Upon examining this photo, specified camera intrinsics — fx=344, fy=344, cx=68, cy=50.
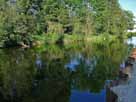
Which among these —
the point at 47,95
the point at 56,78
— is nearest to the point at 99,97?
the point at 47,95

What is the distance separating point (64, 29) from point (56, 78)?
44127 mm

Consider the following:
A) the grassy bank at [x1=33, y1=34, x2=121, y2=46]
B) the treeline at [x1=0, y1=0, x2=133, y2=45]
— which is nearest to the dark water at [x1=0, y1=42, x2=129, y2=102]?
the treeline at [x1=0, y1=0, x2=133, y2=45]

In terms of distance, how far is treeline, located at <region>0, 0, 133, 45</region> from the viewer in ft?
172

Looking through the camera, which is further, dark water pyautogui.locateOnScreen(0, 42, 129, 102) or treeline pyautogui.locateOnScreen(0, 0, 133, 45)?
treeline pyautogui.locateOnScreen(0, 0, 133, 45)

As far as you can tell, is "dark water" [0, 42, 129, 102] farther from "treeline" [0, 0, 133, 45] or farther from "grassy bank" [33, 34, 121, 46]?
"grassy bank" [33, 34, 121, 46]

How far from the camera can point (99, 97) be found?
18578 millimetres

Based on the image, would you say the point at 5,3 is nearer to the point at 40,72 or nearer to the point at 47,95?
the point at 40,72

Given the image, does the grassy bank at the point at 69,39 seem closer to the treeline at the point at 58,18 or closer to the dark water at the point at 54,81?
the treeline at the point at 58,18

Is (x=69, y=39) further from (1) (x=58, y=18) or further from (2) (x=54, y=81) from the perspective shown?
(2) (x=54, y=81)

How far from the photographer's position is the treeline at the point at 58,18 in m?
52.4

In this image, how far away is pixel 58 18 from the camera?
2657 inches

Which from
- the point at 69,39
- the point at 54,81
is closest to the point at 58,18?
the point at 69,39

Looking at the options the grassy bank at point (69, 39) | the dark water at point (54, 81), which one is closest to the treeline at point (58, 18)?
the grassy bank at point (69, 39)

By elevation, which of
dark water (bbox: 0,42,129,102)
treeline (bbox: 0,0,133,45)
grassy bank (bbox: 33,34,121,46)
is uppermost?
treeline (bbox: 0,0,133,45)
